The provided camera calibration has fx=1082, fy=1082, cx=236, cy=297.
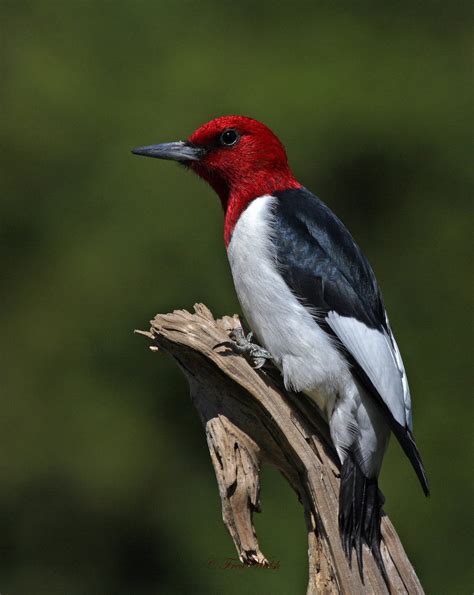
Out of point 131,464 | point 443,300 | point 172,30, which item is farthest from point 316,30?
point 131,464

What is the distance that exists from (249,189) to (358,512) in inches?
60.0

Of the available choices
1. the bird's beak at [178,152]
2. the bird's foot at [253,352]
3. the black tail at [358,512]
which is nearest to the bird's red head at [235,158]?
the bird's beak at [178,152]

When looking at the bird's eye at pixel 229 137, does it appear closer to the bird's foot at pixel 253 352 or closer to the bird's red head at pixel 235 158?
the bird's red head at pixel 235 158

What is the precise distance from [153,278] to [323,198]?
128 centimetres

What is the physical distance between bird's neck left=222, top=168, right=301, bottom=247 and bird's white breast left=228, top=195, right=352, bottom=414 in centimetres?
22

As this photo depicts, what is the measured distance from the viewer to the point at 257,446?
14.7ft

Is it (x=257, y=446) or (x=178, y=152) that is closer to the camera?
(x=257, y=446)

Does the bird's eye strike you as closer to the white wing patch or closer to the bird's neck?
the bird's neck

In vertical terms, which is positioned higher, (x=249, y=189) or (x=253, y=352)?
(x=249, y=189)

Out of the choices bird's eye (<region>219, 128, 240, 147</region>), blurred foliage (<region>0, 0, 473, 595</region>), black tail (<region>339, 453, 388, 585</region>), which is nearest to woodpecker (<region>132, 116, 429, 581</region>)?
black tail (<region>339, 453, 388, 585</region>)

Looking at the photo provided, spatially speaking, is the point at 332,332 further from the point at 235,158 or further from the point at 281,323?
the point at 235,158

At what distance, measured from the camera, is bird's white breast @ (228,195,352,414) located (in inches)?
172

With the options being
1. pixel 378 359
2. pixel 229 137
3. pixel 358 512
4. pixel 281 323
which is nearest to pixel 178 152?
pixel 229 137

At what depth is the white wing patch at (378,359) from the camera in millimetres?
4262
